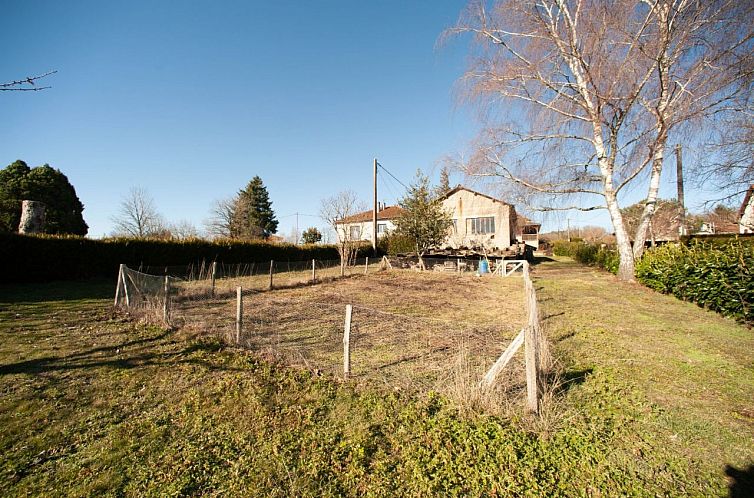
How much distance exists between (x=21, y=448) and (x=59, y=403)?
100cm

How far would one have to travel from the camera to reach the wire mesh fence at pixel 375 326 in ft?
15.7

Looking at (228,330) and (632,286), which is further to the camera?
(632,286)

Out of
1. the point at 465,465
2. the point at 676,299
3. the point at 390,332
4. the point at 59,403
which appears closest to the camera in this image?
the point at 465,465

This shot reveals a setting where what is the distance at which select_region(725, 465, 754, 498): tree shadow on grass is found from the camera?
8.33 ft

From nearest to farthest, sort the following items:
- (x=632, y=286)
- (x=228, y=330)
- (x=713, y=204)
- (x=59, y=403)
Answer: (x=59, y=403) < (x=228, y=330) < (x=713, y=204) < (x=632, y=286)

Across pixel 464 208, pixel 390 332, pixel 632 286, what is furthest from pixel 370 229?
pixel 390 332

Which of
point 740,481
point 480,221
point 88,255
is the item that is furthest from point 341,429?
point 480,221

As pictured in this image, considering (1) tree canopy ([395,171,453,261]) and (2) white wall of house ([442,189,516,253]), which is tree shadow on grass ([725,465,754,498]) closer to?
(1) tree canopy ([395,171,453,261])

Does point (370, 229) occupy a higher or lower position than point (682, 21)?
lower

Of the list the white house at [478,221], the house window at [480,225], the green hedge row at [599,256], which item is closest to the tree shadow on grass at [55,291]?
the white house at [478,221]

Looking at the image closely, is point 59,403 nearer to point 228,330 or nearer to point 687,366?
point 228,330

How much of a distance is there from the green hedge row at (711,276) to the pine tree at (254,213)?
136 feet

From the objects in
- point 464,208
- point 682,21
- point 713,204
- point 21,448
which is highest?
point 682,21

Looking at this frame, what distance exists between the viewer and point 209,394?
14.0ft
